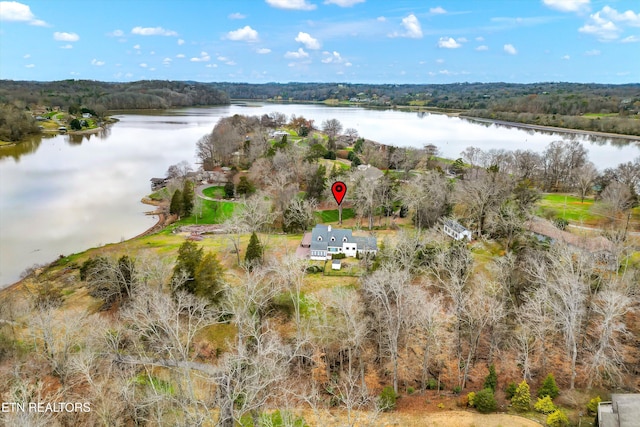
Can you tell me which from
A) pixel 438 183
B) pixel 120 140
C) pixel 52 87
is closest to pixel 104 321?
pixel 438 183

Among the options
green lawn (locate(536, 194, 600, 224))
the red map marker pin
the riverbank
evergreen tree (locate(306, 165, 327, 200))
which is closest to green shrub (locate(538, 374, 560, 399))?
green lawn (locate(536, 194, 600, 224))

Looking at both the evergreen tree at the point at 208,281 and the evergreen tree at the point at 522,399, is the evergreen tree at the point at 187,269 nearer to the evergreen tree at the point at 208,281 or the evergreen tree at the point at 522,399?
the evergreen tree at the point at 208,281

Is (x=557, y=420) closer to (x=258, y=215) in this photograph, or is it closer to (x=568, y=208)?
(x=258, y=215)

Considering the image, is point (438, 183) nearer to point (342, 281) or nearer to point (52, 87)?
point (342, 281)

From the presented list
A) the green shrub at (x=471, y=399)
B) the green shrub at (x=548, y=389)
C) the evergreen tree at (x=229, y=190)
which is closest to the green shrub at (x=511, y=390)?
the green shrub at (x=548, y=389)

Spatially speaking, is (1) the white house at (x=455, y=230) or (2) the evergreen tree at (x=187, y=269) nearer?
(2) the evergreen tree at (x=187, y=269)
